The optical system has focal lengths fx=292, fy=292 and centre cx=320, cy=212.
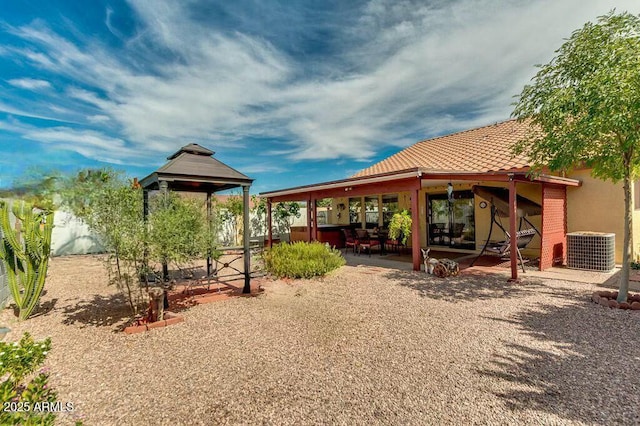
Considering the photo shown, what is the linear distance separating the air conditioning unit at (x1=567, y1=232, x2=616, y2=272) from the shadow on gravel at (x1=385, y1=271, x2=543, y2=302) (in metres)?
2.06

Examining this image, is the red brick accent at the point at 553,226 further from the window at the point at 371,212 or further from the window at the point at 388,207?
Result: the window at the point at 371,212

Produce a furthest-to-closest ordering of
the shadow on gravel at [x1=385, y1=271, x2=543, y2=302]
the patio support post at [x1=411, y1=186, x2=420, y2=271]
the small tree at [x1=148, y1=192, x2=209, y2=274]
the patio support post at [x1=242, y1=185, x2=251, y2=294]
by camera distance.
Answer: the patio support post at [x1=411, y1=186, x2=420, y2=271] < the patio support post at [x1=242, y1=185, x2=251, y2=294] < the shadow on gravel at [x1=385, y1=271, x2=543, y2=302] < the small tree at [x1=148, y1=192, x2=209, y2=274]

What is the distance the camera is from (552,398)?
2.56 m

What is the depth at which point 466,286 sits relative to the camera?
6.61 metres

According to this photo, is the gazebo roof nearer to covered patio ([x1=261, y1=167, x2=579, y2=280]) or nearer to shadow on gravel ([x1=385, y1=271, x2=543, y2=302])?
covered patio ([x1=261, y1=167, x2=579, y2=280])

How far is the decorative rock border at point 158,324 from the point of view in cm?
440

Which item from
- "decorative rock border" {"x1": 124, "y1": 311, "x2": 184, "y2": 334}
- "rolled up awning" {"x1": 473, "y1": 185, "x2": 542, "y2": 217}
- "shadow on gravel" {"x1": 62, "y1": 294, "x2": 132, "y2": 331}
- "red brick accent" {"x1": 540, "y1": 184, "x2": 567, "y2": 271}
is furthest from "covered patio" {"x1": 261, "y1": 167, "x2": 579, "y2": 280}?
"shadow on gravel" {"x1": 62, "y1": 294, "x2": 132, "y2": 331}

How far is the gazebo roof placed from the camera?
543 centimetres

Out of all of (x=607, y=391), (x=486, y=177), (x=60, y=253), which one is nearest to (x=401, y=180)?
(x=486, y=177)

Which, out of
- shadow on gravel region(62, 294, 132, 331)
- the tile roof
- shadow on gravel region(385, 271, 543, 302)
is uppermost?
the tile roof

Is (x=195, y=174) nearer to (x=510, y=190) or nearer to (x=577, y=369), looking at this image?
(x=577, y=369)

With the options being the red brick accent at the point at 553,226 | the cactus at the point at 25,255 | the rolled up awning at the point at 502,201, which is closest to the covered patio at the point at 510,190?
the red brick accent at the point at 553,226

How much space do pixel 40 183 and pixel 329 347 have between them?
1777cm

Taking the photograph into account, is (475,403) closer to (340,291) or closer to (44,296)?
(340,291)
